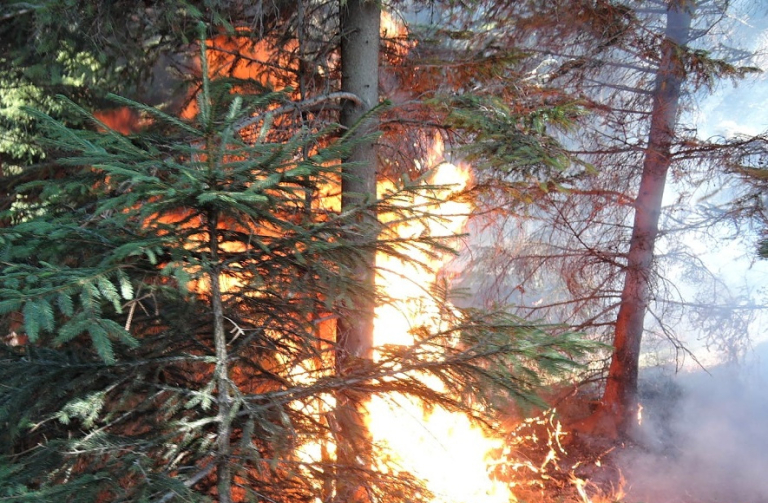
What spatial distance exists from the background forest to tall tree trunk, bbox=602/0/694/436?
0.14 ft

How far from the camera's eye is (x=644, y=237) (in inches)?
372

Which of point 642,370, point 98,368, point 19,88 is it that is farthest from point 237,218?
point 642,370

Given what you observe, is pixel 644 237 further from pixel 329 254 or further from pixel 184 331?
pixel 184 331

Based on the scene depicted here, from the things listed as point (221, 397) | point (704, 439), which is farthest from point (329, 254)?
point (704, 439)

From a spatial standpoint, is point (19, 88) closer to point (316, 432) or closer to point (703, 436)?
point (316, 432)

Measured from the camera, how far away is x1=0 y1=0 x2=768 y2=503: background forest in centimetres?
274

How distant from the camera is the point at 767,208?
8266mm

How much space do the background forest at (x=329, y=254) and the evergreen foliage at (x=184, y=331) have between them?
2 centimetres

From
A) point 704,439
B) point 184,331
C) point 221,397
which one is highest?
point 184,331

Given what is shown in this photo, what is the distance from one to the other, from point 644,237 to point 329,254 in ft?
26.1

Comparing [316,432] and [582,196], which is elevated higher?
[582,196]

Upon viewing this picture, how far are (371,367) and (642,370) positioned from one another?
12481mm

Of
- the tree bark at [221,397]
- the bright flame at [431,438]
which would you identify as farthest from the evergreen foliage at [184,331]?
the bright flame at [431,438]

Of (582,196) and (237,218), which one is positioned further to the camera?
(582,196)
